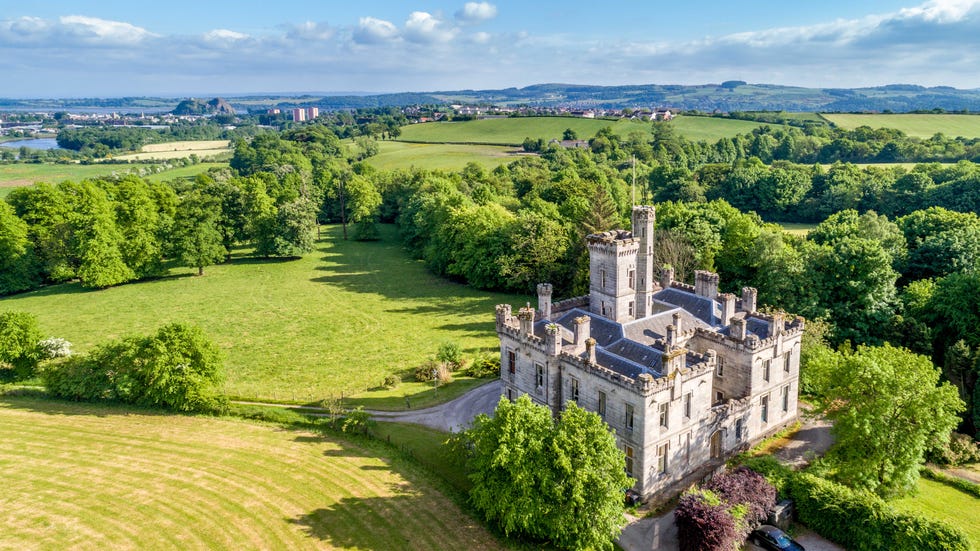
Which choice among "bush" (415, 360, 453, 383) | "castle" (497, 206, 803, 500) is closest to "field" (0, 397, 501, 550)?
"castle" (497, 206, 803, 500)

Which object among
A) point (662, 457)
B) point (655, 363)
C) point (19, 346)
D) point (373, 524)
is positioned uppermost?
point (655, 363)

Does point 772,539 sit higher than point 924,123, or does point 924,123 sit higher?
point 924,123

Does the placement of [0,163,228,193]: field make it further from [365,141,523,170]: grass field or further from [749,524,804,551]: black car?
[749,524,804,551]: black car

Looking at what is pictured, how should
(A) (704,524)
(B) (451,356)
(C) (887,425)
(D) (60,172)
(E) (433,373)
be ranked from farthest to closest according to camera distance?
1. (D) (60,172)
2. (B) (451,356)
3. (E) (433,373)
4. (C) (887,425)
5. (A) (704,524)

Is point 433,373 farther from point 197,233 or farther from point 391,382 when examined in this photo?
point 197,233

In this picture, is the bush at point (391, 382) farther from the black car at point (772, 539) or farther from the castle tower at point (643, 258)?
the black car at point (772, 539)

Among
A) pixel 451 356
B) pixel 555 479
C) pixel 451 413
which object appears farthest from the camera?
pixel 451 356

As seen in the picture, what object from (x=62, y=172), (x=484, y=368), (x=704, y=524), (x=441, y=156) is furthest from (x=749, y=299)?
(x=62, y=172)
